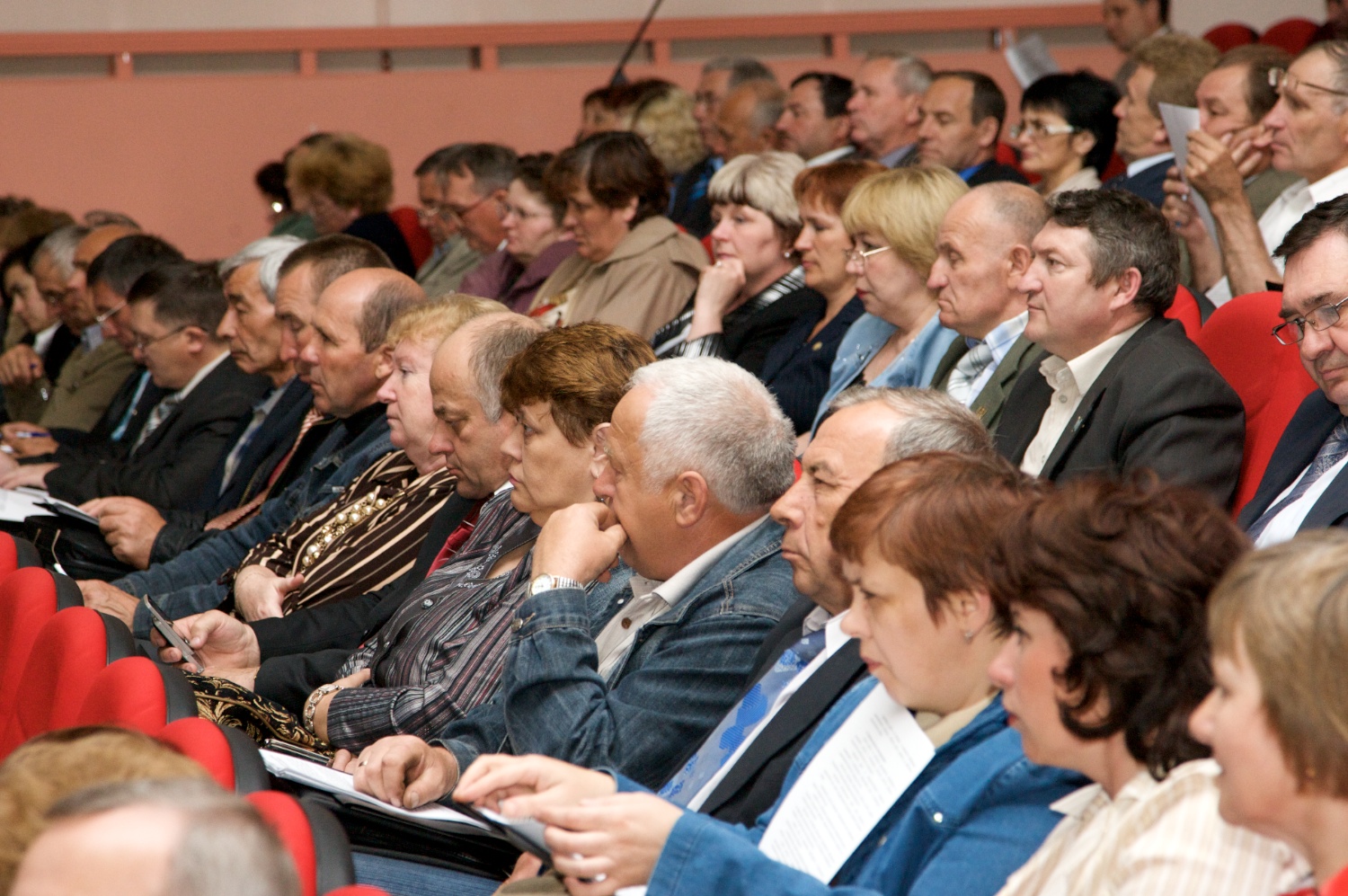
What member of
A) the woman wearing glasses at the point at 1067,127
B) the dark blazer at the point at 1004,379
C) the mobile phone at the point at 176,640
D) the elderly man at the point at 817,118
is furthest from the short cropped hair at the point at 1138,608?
the elderly man at the point at 817,118

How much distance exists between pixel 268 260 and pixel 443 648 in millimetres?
2142

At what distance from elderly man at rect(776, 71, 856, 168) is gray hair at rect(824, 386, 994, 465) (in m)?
3.72

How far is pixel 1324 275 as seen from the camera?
88.7 inches

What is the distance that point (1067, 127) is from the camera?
4289 mm

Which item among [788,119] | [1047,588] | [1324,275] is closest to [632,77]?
[788,119]

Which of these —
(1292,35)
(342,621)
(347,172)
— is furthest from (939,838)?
(1292,35)

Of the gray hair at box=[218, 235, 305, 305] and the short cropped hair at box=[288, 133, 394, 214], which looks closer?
the gray hair at box=[218, 235, 305, 305]

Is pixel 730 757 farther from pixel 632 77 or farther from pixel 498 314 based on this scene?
pixel 632 77

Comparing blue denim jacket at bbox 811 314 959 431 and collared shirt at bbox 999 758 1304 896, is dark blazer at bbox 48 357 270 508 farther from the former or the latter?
collared shirt at bbox 999 758 1304 896

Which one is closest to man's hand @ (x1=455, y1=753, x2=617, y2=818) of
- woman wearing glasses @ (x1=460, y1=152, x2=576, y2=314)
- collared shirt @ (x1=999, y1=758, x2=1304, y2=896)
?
collared shirt @ (x1=999, y1=758, x2=1304, y2=896)

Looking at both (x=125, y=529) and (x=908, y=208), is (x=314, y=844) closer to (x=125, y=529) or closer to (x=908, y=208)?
(x=908, y=208)

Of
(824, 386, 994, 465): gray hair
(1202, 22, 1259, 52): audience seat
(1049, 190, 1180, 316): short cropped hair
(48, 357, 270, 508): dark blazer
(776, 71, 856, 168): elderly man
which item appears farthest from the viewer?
(1202, 22, 1259, 52): audience seat

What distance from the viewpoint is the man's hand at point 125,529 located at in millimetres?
3809

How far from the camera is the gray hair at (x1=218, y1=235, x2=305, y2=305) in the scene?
13.6ft
